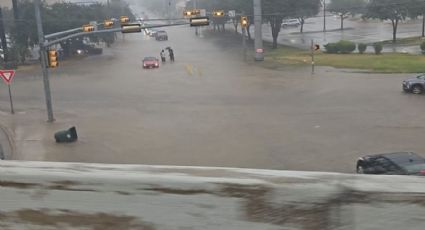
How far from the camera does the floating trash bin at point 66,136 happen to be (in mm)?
22938

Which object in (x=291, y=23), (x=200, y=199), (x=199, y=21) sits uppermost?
(x=200, y=199)

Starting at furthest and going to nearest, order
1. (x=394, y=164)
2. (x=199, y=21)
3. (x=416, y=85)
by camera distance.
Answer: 1. (x=199, y=21)
2. (x=416, y=85)
3. (x=394, y=164)

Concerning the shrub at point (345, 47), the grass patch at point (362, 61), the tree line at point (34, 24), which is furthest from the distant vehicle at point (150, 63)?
the shrub at point (345, 47)

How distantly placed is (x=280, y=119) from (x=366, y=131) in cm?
462

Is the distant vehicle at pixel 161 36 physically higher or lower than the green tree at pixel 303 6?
lower

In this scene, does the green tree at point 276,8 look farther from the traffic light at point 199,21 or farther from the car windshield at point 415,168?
the car windshield at point 415,168

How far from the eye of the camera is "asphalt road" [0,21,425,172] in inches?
813

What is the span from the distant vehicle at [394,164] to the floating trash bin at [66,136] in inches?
465

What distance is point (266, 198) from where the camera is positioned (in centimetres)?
165

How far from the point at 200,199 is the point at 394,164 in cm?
1386

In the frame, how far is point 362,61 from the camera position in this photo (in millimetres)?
47906

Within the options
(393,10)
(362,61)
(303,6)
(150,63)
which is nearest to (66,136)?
(150,63)

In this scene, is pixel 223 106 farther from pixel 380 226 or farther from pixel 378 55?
pixel 380 226

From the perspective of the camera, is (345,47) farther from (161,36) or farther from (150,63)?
(161,36)
